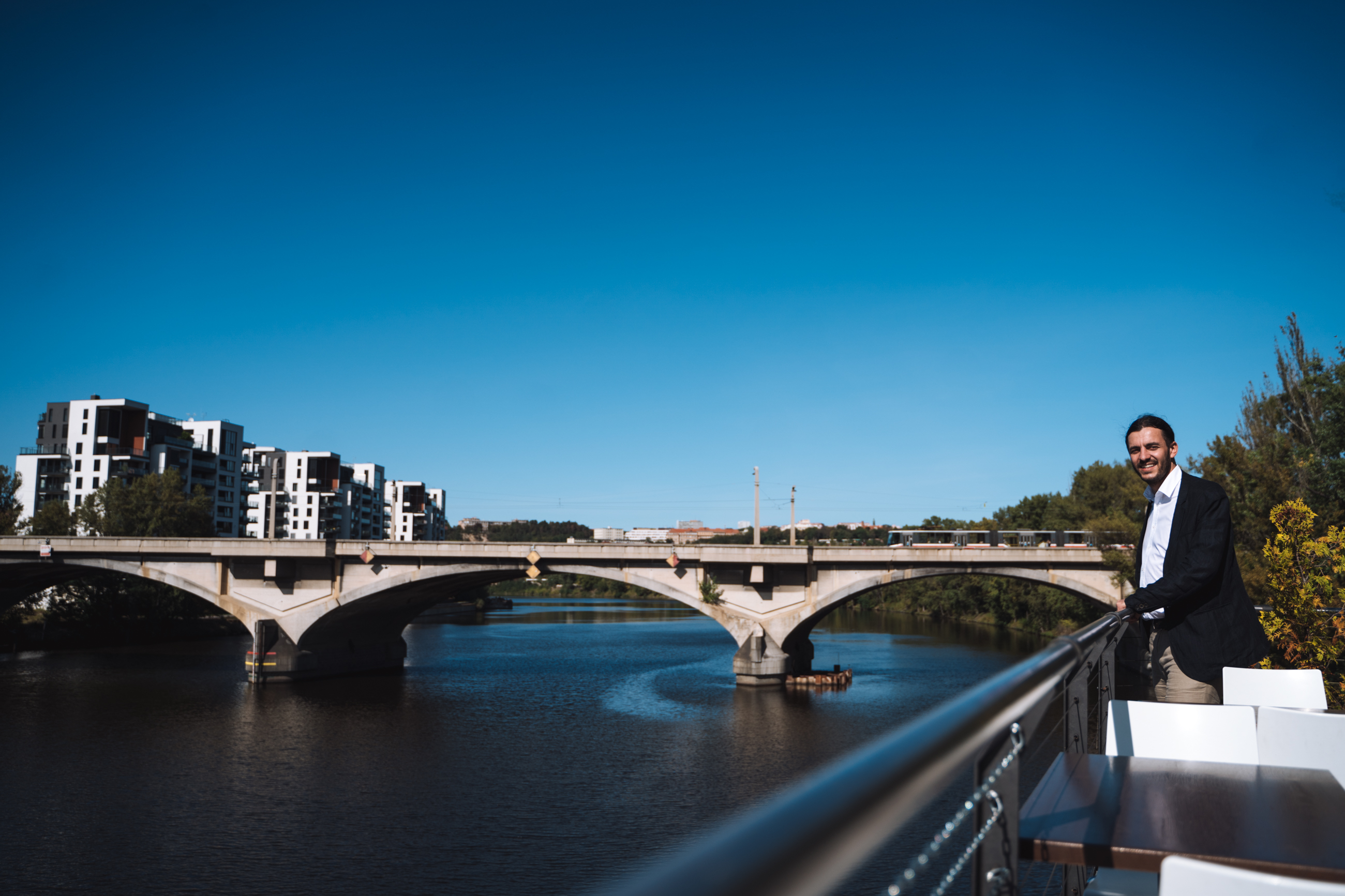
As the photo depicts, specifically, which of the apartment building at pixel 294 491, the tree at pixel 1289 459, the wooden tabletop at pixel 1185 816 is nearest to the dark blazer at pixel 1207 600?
the wooden tabletop at pixel 1185 816

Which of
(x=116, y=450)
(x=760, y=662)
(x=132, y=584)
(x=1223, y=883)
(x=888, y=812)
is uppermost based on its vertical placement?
(x=116, y=450)

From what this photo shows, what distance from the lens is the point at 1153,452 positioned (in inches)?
175

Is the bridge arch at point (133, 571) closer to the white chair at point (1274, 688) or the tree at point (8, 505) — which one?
the tree at point (8, 505)

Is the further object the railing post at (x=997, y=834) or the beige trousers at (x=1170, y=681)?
the beige trousers at (x=1170, y=681)

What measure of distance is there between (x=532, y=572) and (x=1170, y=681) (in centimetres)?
2792

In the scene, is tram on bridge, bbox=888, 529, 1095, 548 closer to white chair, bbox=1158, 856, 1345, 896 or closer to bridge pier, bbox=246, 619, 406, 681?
bridge pier, bbox=246, 619, 406, 681

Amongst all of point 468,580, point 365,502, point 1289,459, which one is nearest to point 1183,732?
point 1289,459

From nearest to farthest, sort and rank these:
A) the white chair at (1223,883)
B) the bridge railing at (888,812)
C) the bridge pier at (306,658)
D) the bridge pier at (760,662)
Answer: the bridge railing at (888,812), the white chair at (1223,883), the bridge pier at (760,662), the bridge pier at (306,658)

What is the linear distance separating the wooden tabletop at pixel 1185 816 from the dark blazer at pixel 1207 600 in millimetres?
1275

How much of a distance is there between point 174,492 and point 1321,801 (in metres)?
56.2

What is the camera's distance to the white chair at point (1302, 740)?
10.3 feet

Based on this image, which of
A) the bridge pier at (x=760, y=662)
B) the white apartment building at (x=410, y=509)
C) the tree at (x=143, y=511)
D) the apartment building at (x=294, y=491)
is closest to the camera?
the bridge pier at (x=760, y=662)

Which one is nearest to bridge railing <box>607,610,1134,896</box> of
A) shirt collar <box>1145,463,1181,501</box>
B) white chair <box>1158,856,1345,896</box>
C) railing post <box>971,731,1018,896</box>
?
railing post <box>971,731,1018,896</box>

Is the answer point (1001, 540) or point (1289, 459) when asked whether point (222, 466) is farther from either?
→ point (1289, 459)
